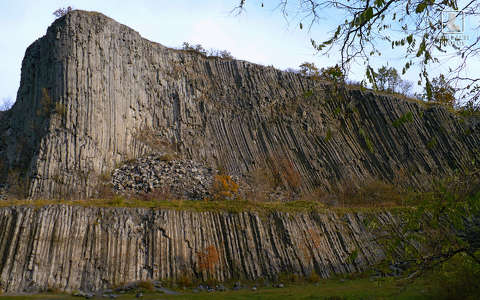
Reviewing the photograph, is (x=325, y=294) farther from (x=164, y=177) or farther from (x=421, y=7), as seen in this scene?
(x=164, y=177)

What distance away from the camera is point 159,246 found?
52.5 ft

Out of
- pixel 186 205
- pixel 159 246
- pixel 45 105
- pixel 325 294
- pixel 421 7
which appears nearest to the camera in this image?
pixel 421 7

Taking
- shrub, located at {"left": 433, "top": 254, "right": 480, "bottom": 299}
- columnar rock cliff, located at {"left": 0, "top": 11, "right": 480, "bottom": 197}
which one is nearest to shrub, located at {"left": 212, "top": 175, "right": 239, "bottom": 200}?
columnar rock cliff, located at {"left": 0, "top": 11, "right": 480, "bottom": 197}

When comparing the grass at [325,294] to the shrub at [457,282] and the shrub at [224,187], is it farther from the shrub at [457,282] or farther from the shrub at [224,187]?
the shrub at [224,187]

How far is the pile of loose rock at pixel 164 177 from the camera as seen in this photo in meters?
23.4

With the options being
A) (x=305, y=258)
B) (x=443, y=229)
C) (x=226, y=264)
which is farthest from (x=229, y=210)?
(x=443, y=229)

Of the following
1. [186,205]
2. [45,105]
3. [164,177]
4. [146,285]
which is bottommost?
[146,285]

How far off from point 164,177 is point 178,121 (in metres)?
5.86

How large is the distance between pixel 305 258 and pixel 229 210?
12.6ft

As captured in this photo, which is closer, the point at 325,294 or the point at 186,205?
the point at 325,294

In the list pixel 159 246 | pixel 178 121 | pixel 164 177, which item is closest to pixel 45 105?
pixel 164 177

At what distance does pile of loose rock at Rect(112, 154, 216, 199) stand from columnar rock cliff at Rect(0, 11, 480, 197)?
997 millimetres

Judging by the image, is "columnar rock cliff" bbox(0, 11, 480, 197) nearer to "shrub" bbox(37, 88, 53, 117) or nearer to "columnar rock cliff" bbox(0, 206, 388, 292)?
"shrub" bbox(37, 88, 53, 117)

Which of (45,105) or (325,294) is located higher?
(45,105)
